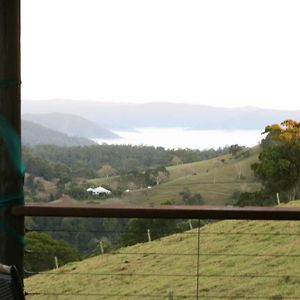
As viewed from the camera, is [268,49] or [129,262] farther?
[268,49]

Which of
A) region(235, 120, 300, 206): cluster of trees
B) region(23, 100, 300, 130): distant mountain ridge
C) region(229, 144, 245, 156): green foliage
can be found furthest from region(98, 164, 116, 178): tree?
region(229, 144, 245, 156): green foliage

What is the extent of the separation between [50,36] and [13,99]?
56.9 feet

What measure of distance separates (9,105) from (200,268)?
9.13 meters

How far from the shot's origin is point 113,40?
27234 mm

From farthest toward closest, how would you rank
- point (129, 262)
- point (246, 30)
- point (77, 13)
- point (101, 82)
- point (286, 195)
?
point (101, 82) → point (246, 30) → point (286, 195) → point (77, 13) → point (129, 262)

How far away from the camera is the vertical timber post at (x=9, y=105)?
1.77 metres

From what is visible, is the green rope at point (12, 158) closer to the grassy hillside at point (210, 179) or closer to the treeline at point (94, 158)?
the treeline at point (94, 158)

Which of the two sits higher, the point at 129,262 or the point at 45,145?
the point at 45,145

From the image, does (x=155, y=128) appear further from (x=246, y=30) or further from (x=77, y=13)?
(x=77, y=13)

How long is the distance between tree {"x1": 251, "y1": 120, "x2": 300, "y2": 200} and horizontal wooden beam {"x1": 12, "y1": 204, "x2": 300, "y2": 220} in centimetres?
1577

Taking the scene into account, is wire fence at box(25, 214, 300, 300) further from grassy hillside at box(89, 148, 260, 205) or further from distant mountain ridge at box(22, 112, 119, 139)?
grassy hillside at box(89, 148, 260, 205)

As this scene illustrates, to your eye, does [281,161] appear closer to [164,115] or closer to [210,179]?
[164,115]

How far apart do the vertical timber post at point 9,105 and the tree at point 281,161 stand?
1588cm

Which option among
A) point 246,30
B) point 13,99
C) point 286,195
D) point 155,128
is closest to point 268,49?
point 246,30
